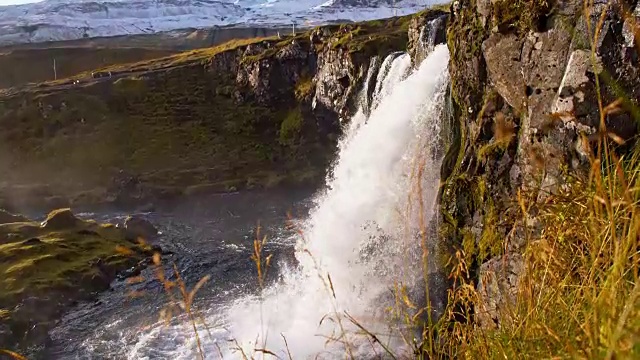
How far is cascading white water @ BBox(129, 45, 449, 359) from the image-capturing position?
17.5m

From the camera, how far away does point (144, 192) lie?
56.2 metres

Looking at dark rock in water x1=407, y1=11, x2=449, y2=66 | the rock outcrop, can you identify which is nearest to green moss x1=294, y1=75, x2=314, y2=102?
the rock outcrop

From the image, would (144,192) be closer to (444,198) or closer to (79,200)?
(79,200)

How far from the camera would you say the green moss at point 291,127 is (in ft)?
224

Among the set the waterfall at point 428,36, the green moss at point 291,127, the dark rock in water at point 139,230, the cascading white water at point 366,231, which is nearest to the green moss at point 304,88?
the green moss at point 291,127

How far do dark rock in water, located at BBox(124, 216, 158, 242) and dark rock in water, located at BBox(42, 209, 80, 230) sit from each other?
4.00 meters

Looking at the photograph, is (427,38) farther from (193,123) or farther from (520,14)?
(193,123)

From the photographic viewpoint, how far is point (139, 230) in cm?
4038

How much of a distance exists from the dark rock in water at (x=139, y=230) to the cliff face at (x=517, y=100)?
2979 cm

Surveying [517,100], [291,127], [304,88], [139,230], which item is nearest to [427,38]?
[517,100]

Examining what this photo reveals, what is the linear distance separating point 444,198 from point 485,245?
137 inches

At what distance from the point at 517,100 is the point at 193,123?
67977 mm

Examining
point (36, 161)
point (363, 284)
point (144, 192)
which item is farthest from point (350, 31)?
point (363, 284)

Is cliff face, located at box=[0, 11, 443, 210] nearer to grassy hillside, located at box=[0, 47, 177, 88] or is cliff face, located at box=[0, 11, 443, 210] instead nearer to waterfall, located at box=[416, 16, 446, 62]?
waterfall, located at box=[416, 16, 446, 62]
